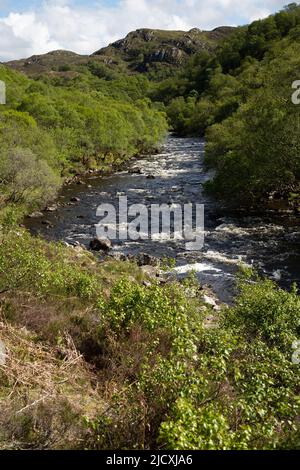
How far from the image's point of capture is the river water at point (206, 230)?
968 inches

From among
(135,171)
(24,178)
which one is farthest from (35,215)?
(135,171)

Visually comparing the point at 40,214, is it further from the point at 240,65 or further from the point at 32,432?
the point at 240,65

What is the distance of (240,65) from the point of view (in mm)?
148500

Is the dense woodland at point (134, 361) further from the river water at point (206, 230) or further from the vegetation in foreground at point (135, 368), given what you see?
the river water at point (206, 230)

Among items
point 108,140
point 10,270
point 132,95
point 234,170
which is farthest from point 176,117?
point 10,270

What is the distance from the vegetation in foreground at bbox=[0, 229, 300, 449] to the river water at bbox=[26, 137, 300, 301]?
394 inches

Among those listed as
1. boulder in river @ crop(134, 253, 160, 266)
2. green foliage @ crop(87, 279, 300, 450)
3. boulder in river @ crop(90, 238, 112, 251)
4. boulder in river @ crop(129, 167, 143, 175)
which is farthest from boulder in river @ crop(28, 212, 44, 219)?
green foliage @ crop(87, 279, 300, 450)

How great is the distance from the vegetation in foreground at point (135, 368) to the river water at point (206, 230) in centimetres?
1002

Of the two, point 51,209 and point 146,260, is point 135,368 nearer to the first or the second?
point 146,260

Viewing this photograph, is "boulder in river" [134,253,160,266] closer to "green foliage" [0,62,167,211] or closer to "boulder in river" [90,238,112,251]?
"boulder in river" [90,238,112,251]

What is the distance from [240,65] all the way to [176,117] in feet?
138

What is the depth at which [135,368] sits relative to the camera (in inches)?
367

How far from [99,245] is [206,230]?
27.8 ft

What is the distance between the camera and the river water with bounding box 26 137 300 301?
24.6m
